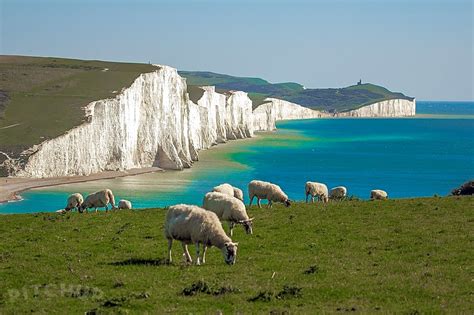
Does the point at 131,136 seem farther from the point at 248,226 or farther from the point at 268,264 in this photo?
the point at 268,264

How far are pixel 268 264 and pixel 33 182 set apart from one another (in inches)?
2497

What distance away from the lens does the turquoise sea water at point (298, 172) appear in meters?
70.6

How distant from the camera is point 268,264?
57.3 feet

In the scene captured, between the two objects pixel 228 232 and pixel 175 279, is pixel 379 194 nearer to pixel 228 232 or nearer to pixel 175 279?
pixel 228 232

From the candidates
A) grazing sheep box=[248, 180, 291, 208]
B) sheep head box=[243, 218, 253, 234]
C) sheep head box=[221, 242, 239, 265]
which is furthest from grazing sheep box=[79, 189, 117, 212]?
sheep head box=[221, 242, 239, 265]

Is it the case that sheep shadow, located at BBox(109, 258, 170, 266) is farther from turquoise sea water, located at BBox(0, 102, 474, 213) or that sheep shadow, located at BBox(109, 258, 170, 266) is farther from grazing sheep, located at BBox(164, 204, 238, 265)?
turquoise sea water, located at BBox(0, 102, 474, 213)

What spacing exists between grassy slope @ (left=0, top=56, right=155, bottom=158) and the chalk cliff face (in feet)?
6.01

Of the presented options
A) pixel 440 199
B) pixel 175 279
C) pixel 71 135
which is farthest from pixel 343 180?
pixel 175 279

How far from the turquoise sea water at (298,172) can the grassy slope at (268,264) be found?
3865cm

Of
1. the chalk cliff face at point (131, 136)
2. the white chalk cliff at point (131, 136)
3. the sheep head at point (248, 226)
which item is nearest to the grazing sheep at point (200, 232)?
the sheep head at point (248, 226)

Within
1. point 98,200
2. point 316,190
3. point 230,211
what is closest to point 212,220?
point 230,211

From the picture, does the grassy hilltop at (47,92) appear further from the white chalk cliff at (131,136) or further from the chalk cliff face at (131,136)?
the chalk cliff face at (131,136)

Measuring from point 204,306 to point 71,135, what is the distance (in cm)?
7223

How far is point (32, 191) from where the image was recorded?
7162cm
